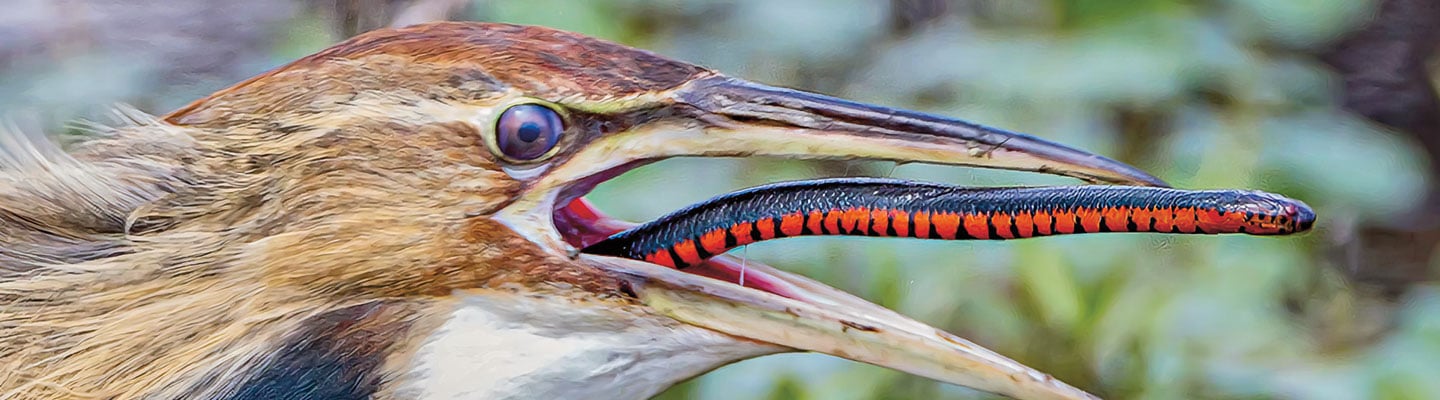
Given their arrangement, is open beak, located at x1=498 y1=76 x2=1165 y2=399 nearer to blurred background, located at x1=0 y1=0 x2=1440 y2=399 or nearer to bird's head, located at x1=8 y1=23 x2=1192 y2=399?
bird's head, located at x1=8 y1=23 x2=1192 y2=399

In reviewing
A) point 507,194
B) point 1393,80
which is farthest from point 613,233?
point 1393,80

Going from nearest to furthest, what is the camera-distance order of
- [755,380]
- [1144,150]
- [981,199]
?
[981,199] → [755,380] → [1144,150]

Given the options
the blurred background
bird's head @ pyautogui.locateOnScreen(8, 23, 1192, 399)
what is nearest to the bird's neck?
bird's head @ pyautogui.locateOnScreen(8, 23, 1192, 399)

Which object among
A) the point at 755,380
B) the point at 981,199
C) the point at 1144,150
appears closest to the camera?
the point at 981,199

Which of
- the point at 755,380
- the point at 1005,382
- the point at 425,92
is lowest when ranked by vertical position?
the point at 755,380

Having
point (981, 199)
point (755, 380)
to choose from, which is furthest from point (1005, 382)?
point (755, 380)

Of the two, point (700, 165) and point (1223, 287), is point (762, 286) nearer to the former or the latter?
point (700, 165)

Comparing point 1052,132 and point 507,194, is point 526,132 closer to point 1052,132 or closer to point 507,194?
point 507,194
